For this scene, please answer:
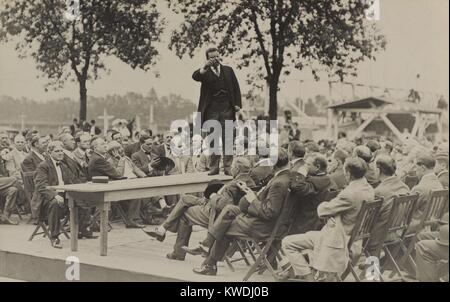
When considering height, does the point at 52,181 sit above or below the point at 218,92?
below

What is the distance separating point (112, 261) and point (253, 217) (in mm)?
1770

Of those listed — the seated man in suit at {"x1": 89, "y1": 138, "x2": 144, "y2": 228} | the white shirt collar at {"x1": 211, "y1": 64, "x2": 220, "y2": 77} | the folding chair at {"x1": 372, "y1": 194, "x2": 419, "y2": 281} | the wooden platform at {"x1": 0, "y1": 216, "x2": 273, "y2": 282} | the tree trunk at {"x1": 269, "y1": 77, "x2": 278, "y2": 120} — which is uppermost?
the white shirt collar at {"x1": 211, "y1": 64, "x2": 220, "y2": 77}

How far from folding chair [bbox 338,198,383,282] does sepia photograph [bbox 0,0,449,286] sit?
2 centimetres

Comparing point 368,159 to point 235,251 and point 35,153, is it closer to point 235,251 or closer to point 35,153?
point 235,251

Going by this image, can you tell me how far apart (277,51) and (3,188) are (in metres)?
4.39

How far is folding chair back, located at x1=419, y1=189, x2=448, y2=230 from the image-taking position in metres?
6.77

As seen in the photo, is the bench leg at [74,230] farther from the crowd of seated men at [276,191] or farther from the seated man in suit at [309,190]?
the seated man in suit at [309,190]

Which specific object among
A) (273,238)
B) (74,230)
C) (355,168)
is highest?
(355,168)

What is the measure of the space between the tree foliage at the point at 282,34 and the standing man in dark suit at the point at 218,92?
16 centimetres

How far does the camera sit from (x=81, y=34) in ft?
28.7

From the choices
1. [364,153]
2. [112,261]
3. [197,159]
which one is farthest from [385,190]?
[112,261]

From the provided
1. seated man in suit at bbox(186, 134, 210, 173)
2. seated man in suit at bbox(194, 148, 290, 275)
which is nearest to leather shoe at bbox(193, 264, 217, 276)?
seated man in suit at bbox(194, 148, 290, 275)

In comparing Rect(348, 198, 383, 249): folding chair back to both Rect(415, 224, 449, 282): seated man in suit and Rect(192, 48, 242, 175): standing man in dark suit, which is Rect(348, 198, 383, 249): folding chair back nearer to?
Rect(415, 224, 449, 282): seated man in suit

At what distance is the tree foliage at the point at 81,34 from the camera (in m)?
8.46
